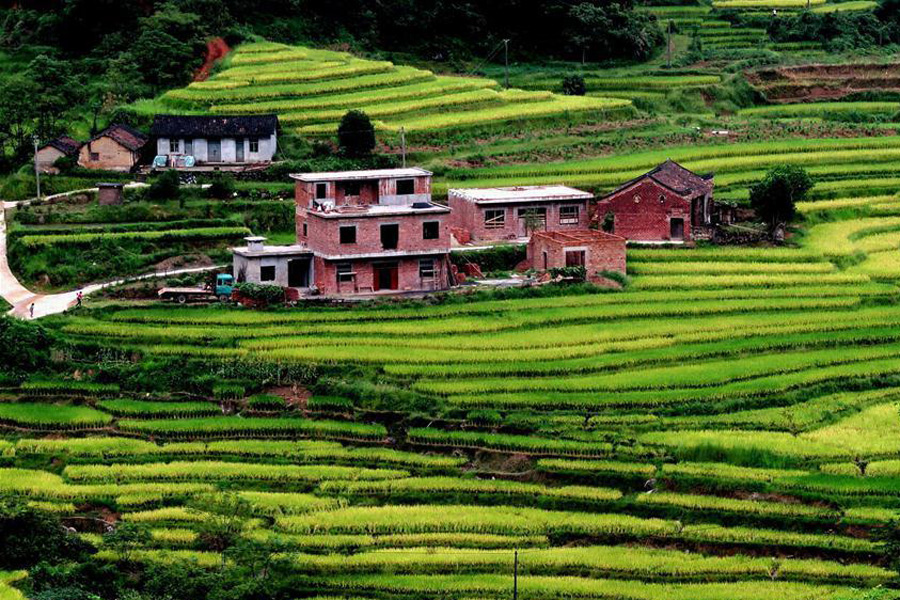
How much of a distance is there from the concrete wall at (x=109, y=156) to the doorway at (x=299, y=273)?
1405cm

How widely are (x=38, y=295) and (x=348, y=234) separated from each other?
9.72 m

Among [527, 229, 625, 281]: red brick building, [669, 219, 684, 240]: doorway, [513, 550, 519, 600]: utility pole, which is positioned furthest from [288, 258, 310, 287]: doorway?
[513, 550, 519, 600]: utility pole

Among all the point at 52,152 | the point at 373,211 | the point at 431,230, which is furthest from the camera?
the point at 52,152

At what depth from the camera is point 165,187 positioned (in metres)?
70.9

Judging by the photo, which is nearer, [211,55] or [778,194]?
[778,194]

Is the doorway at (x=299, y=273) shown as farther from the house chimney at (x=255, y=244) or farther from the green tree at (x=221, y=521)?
the green tree at (x=221, y=521)

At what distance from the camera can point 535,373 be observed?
56.4 meters

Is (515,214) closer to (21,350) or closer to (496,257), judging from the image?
(496,257)

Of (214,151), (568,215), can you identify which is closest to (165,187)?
(214,151)

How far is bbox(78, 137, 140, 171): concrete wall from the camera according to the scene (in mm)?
75750

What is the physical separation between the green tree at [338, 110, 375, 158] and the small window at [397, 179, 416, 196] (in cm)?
1040

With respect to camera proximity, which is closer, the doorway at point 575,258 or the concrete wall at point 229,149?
the doorway at point 575,258

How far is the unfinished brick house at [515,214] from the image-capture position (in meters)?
69.0

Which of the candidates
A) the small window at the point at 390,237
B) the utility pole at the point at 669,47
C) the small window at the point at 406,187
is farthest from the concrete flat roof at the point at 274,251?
the utility pole at the point at 669,47
